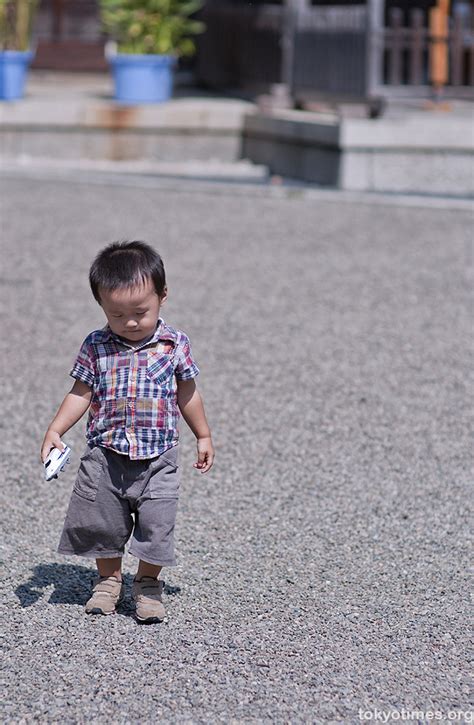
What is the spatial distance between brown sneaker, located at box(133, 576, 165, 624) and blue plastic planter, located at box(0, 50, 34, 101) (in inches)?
398

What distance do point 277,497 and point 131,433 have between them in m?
1.19

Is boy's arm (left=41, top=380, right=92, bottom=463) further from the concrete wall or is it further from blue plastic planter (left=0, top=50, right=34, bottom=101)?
blue plastic planter (left=0, top=50, right=34, bottom=101)

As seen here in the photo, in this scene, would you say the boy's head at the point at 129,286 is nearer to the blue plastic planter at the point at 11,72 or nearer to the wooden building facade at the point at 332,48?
the wooden building facade at the point at 332,48

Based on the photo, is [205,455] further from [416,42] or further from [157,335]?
[416,42]

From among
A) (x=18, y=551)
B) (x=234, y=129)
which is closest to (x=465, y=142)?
(x=234, y=129)

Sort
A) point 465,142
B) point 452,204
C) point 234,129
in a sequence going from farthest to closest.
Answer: point 234,129
point 465,142
point 452,204

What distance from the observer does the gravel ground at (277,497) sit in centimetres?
308

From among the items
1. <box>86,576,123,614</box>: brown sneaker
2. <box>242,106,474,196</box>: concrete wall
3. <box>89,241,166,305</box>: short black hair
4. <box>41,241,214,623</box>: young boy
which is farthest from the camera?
<box>242,106,474,196</box>: concrete wall

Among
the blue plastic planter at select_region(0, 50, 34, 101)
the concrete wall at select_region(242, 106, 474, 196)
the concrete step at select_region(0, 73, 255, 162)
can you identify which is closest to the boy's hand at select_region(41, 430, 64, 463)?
the concrete wall at select_region(242, 106, 474, 196)

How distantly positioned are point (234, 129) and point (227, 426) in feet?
26.4

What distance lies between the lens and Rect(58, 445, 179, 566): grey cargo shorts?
3.35 metres

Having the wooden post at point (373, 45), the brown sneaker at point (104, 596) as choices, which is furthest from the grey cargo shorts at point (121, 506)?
the wooden post at point (373, 45)

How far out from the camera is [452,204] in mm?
10695

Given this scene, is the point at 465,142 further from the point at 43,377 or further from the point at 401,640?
the point at 401,640
